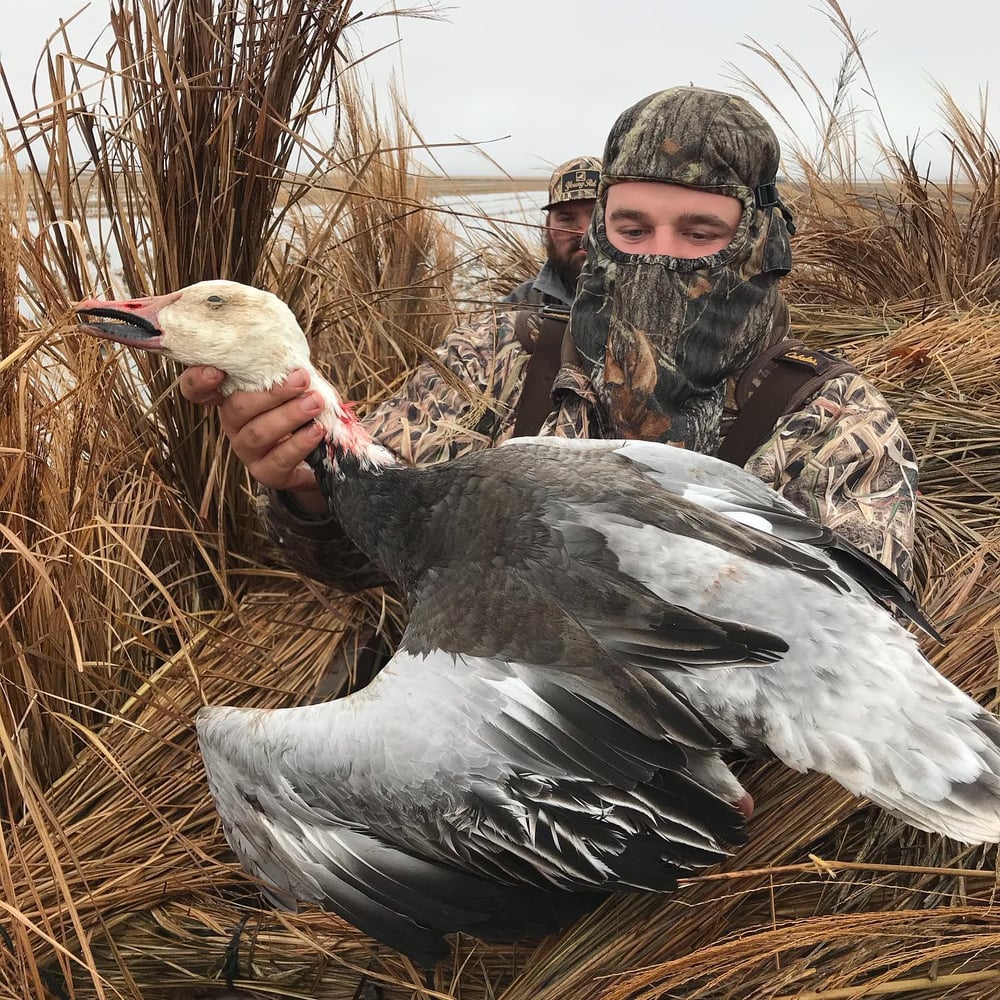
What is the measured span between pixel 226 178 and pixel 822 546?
153 centimetres

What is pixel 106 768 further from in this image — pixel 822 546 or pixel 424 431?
pixel 822 546

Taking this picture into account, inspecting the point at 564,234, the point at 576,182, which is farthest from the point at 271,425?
the point at 576,182

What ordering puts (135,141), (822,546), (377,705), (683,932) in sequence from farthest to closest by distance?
(135,141) < (822,546) < (683,932) < (377,705)

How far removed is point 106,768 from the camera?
6.35 feet

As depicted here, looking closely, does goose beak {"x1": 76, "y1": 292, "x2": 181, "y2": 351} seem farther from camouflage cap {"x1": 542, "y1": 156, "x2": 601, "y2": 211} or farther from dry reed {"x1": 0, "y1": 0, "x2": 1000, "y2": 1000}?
camouflage cap {"x1": 542, "y1": 156, "x2": 601, "y2": 211}

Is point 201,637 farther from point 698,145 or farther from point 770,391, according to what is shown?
point 698,145

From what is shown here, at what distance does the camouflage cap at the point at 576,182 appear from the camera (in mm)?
3838

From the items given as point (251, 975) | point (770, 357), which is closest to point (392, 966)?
point (251, 975)

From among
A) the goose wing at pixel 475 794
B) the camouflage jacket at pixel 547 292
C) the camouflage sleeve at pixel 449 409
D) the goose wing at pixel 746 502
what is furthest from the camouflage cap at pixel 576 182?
the goose wing at pixel 475 794

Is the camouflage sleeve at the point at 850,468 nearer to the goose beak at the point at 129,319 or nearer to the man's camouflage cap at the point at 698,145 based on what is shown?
the man's camouflage cap at the point at 698,145

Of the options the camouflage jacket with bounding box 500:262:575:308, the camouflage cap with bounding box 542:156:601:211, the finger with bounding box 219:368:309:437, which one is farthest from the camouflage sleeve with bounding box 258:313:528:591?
the camouflage cap with bounding box 542:156:601:211

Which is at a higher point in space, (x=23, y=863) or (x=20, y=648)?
(x=20, y=648)

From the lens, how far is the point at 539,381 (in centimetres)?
209

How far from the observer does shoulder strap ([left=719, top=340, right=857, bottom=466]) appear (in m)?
1.91
